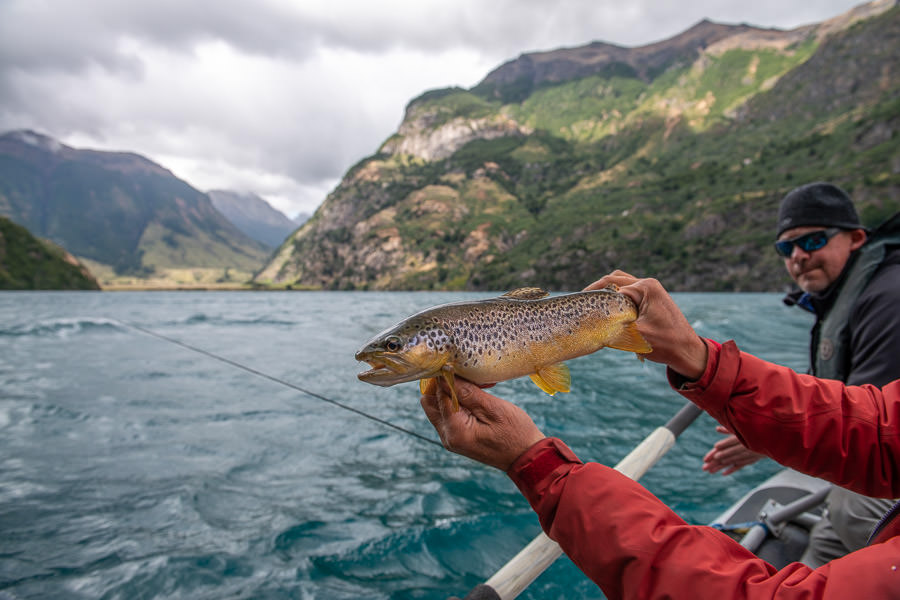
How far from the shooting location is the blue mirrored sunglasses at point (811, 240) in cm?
447

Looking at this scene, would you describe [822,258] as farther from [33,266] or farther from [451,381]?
[33,266]

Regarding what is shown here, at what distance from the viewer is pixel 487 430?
2152mm

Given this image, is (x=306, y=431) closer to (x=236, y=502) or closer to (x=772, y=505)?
(x=236, y=502)

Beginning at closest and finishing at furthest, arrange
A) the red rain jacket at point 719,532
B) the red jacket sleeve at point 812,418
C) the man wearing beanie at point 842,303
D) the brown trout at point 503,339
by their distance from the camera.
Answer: the red rain jacket at point 719,532, the red jacket sleeve at point 812,418, the brown trout at point 503,339, the man wearing beanie at point 842,303

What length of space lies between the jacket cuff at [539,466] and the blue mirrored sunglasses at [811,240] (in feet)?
12.5

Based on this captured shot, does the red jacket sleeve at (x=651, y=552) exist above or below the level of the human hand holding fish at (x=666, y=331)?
below

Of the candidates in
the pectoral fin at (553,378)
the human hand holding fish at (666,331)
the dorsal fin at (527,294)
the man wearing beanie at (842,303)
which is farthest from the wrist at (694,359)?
the man wearing beanie at (842,303)

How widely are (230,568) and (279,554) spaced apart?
622 mm

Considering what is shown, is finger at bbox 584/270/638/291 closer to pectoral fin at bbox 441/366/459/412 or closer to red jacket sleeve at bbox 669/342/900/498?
red jacket sleeve at bbox 669/342/900/498

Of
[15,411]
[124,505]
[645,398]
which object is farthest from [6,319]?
[645,398]

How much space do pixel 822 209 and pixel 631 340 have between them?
132 inches

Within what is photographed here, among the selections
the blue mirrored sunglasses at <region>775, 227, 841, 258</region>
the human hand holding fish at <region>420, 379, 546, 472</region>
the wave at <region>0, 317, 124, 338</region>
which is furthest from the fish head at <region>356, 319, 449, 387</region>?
the wave at <region>0, 317, 124, 338</region>

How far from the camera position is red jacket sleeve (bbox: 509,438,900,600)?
1383 mm

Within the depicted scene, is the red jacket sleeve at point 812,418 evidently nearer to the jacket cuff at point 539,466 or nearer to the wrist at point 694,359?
the wrist at point 694,359
